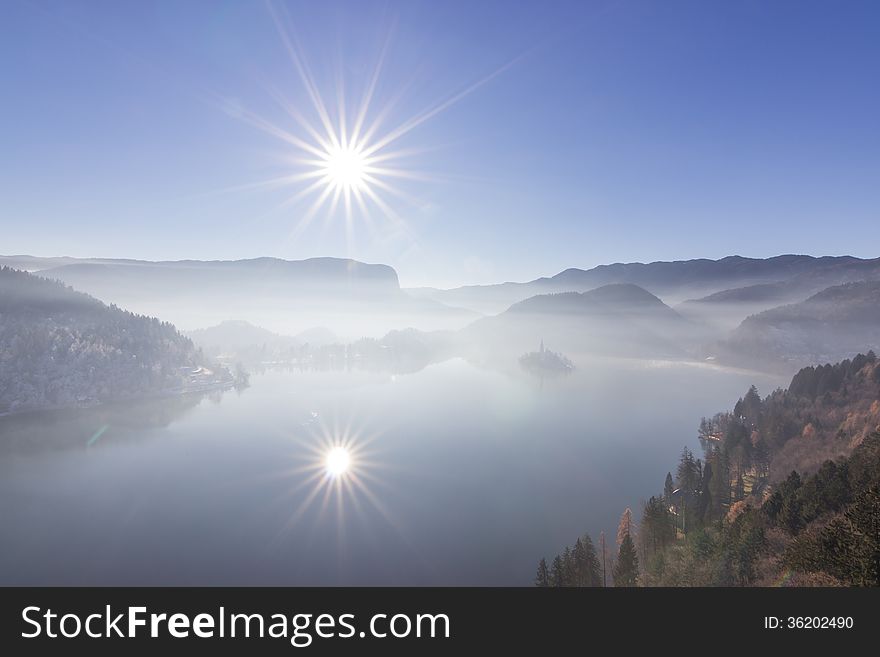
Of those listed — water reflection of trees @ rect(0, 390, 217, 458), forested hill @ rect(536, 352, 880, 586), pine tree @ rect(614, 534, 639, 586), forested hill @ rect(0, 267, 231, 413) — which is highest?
forested hill @ rect(0, 267, 231, 413)

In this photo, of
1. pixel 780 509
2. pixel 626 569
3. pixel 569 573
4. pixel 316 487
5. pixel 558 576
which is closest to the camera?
pixel 780 509

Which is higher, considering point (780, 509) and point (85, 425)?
point (85, 425)

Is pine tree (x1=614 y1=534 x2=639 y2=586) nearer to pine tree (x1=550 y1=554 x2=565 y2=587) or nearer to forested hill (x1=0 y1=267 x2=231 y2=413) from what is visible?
pine tree (x1=550 y1=554 x2=565 y2=587)

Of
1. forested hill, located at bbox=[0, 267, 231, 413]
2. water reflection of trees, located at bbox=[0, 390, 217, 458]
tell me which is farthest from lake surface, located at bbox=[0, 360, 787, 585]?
forested hill, located at bbox=[0, 267, 231, 413]

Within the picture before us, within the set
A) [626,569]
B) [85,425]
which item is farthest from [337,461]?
[85,425]

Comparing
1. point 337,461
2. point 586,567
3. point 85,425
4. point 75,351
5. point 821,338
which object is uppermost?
point 821,338

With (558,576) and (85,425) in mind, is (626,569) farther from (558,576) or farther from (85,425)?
(85,425)

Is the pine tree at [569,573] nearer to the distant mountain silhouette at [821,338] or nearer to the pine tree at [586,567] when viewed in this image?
the pine tree at [586,567]
